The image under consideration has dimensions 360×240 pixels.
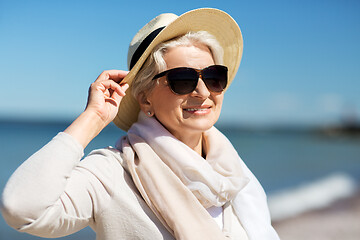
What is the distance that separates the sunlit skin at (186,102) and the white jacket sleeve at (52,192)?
586 mm

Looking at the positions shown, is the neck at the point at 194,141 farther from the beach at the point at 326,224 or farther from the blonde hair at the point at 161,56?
the beach at the point at 326,224

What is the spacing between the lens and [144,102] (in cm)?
238

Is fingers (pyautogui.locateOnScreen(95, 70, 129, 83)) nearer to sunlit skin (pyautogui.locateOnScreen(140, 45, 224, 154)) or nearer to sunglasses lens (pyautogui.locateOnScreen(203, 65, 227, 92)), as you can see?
sunlit skin (pyautogui.locateOnScreen(140, 45, 224, 154))

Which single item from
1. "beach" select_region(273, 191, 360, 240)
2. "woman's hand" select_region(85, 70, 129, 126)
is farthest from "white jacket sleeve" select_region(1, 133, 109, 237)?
"beach" select_region(273, 191, 360, 240)

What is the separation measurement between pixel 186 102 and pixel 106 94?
0.44 metres

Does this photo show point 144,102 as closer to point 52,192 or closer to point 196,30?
point 196,30

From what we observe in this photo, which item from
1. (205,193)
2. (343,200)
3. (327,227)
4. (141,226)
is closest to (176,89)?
(205,193)

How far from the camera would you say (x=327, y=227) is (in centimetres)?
832

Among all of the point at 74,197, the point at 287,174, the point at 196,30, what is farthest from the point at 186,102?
the point at 287,174

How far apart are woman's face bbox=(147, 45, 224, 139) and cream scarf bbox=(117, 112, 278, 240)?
0.09 meters

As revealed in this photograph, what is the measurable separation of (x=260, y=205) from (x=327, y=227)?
661 cm

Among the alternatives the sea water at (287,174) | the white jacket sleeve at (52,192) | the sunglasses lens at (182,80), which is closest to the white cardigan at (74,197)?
the white jacket sleeve at (52,192)

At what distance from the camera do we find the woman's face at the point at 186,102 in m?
2.22

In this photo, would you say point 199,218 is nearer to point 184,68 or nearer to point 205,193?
point 205,193
